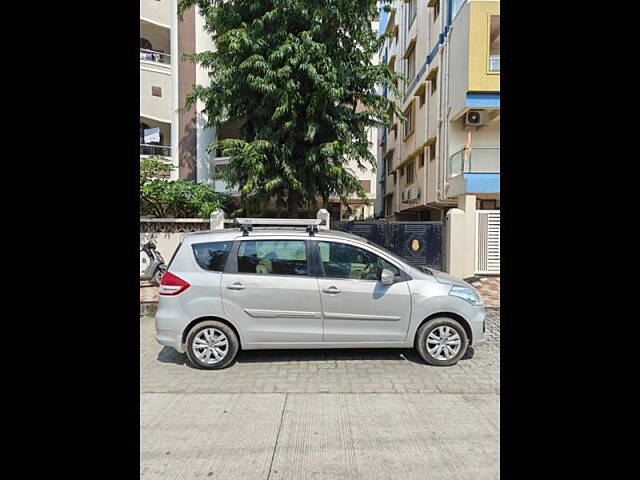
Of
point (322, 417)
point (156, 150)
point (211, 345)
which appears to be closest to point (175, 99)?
point (156, 150)

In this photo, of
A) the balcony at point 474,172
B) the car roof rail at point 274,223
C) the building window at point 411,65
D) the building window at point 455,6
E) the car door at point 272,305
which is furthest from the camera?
the building window at point 411,65

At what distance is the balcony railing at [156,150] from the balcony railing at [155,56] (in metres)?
3.39

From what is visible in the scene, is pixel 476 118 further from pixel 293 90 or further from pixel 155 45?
pixel 155 45

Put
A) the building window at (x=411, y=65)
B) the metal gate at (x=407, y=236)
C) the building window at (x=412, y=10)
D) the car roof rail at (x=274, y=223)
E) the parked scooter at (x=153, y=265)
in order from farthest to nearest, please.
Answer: the building window at (x=411, y=65) < the building window at (x=412, y=10) < the metal gate at (x=407, y=236) < the parked scooter at (x=153, y=265) < the car roof rail at (x=274, y=223)

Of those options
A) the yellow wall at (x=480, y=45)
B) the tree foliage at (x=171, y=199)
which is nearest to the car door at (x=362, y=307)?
the tree foliage at (x=171, y=199)

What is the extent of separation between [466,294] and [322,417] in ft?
8.17

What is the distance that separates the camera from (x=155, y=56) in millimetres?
15922

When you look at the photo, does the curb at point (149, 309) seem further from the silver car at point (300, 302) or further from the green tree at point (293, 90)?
the green tree at point (293, 90)

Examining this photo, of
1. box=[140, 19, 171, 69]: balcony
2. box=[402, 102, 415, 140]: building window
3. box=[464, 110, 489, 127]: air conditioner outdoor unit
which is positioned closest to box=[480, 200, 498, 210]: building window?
box=[464, 110, 489, 127]: air conditioner outdoor unit

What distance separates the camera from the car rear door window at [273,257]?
194 inches

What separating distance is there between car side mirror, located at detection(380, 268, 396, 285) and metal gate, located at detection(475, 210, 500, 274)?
20.8ft
